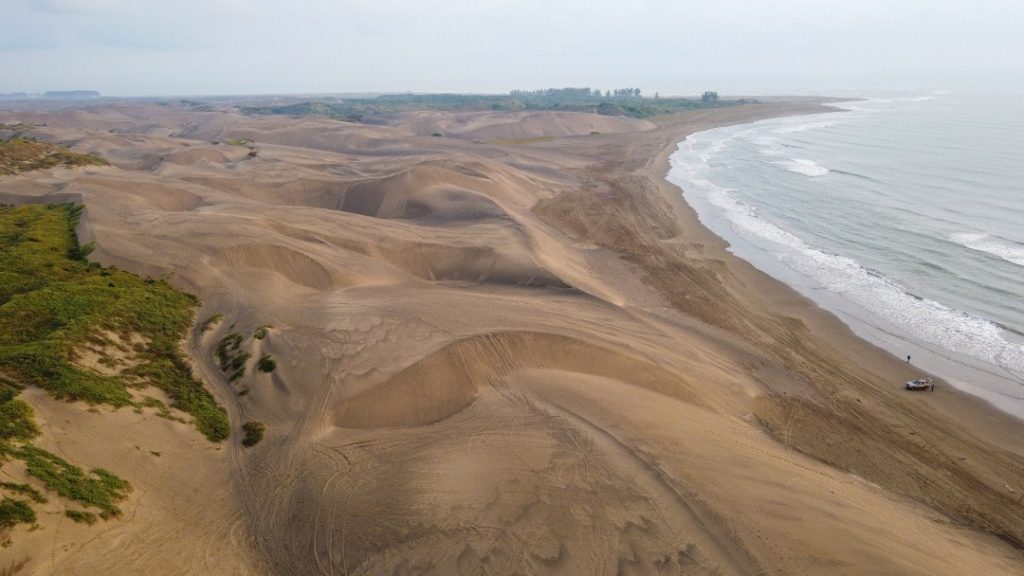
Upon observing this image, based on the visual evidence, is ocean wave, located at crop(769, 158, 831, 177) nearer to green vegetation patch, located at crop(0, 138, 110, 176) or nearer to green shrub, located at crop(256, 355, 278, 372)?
green shrub, located at crop(256, 355, 278, 372)

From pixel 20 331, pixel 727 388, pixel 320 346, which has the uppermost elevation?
pixel 20 331

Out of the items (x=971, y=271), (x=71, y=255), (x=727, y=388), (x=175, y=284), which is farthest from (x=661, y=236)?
(x=71, y=255)

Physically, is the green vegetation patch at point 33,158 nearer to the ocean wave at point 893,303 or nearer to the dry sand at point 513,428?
the dry sand at point 513,428

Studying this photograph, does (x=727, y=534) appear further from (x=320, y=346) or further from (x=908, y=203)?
(x=908, y=203)

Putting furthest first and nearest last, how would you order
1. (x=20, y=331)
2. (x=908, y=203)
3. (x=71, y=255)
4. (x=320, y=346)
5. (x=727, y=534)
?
1. (x=908, y=203)
2. (x=71, y=255)
3. (x=320, y=346)
4. (x=20, y=331)
5. (x=727, y=534)

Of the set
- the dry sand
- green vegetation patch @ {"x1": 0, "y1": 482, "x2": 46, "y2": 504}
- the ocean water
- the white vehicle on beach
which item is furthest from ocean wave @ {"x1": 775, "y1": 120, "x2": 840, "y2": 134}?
green vegetation patch @ {"x1": 0, "y1": 482, "x2": 46, "y2": 504}

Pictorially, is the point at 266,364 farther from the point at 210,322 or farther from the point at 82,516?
the point at 82,516

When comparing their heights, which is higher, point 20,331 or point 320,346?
point 20,331
